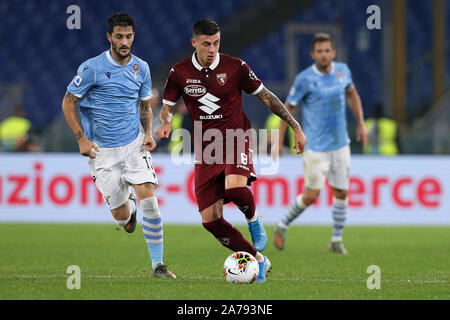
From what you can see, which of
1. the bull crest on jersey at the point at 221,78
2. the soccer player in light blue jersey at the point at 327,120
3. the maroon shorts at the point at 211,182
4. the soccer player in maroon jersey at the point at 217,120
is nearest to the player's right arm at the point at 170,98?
the soccer player in maroon jersey at the point at 217,120

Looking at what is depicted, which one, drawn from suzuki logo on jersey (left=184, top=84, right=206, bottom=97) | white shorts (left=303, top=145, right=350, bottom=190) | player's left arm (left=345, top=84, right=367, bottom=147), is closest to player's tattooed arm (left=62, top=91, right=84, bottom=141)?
suzuki logo on jersey (left=184, top=84, right=206, bottom=97)

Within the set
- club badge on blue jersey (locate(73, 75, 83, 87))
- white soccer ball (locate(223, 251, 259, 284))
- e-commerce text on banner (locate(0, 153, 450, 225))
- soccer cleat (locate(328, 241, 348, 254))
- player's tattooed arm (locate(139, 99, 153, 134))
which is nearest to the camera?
white soccer ball (locate(223, 251, 259, 284))

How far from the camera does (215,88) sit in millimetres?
6688

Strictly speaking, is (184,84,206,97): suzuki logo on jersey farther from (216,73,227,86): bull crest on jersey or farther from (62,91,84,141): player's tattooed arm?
(62,91,84,141): player's tattooed arm

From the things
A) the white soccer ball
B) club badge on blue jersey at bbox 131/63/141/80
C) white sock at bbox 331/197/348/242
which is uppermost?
club badge on blue jersey at bbox 131/63/141/80

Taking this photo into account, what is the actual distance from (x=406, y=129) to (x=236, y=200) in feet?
38.1

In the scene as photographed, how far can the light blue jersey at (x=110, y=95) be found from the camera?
7.19 metres

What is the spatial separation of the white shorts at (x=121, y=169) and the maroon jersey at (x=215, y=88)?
0.71 metres

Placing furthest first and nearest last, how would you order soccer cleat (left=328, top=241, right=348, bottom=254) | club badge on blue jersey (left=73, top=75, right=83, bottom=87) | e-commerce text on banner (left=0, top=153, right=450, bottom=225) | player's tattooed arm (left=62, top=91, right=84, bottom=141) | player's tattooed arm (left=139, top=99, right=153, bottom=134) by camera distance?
e-commerce text on banner (left=0, top=153, right=450, bottom=225), soccer cleat (left=328, top=241, right=348, bottom=254), player's tattooed arm (left=139, top=99, right=153, bottom=134), club badge on blue jersey (left=73, top=75, right=83, bottom=87), player's tattooed arm (left=62, top=91, right=84, bottom=141)

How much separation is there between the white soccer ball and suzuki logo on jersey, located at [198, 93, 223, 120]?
1.11 metres

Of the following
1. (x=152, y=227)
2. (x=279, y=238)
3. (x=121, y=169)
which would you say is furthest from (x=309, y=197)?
(x=152, y=227)

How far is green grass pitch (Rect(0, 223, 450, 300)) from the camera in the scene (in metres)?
5.97

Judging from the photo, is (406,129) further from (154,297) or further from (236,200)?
(154,297)

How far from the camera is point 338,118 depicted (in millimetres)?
9758
